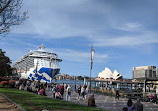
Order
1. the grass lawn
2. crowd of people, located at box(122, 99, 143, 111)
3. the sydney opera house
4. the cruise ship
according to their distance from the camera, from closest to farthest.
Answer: crowd of people, located at box(122, 99, 143, 111) → the grass lawn → the cruise ship → the sydney opera house

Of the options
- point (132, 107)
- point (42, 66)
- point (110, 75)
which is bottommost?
point (110, 75)

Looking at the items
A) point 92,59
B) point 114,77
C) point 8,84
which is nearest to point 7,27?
point 92,59

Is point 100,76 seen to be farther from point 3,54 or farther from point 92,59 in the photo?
point 92,59

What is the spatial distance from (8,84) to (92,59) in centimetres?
1581

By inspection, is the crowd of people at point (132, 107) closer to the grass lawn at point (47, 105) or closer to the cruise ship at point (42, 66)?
the grass lawn at point (47, 105)

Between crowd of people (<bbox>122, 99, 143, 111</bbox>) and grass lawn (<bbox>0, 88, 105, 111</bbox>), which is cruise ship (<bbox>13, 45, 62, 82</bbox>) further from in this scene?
crowd of people (<bbox>122, 99, 143, 111</bbox>)

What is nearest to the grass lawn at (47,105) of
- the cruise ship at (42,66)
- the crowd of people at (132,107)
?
the crowd of people at (132,107)

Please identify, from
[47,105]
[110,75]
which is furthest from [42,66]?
[110,75]

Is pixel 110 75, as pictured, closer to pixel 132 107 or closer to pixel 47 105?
pixel 47 105

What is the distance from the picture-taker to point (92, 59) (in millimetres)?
22047

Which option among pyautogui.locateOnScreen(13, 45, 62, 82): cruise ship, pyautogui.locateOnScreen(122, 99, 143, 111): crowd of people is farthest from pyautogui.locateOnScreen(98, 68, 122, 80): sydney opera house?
pyautogui.locateOnScreen(122, 99, 143, 111): crowd of people

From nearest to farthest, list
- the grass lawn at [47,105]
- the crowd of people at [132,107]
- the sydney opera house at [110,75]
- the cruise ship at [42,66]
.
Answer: the crowd of people at [132,107], the grass lawn at [47,105], the cruise ship at [42,66], the sydney opera house at [110,75]

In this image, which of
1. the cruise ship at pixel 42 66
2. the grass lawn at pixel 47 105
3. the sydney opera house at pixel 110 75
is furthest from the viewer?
the sydney opera house at pixel 110 75

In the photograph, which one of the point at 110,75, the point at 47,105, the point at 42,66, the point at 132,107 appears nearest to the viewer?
the point at 132,107
